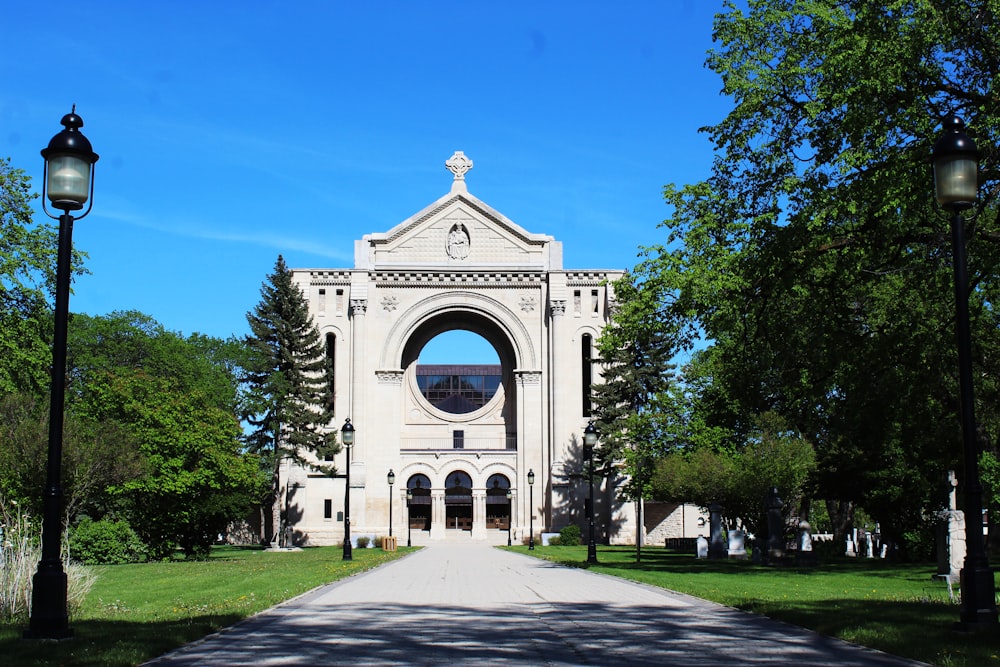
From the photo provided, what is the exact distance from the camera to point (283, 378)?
58.8m

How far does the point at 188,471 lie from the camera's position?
1553 inches

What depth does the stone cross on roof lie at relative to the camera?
71562 mm

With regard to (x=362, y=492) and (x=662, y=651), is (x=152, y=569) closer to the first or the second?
(x=662, y=651)

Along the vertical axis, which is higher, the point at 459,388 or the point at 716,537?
the point at 459,388

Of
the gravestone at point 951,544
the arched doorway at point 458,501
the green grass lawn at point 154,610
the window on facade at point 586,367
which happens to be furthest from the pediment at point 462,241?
the gravestone at point 951,544

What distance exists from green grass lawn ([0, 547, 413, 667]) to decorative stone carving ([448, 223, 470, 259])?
42.3 meters

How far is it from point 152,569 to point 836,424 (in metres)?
21.1

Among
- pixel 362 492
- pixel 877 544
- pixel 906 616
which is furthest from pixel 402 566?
pixel 362 492

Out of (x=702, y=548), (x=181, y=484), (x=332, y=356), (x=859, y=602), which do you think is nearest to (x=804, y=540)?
(x=702, y=548)

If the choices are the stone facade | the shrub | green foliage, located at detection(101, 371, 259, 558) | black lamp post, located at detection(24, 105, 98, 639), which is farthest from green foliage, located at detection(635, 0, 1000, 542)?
the stone facade

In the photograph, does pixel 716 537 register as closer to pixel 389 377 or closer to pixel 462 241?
pixel 389 377

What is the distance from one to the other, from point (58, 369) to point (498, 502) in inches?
2507

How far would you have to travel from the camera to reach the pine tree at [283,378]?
5862 centimetres

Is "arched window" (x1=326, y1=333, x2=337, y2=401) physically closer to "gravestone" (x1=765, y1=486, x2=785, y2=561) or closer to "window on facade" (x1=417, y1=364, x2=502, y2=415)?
"window on facade" (x1=417, y1=364, x2=502, y2=415)
